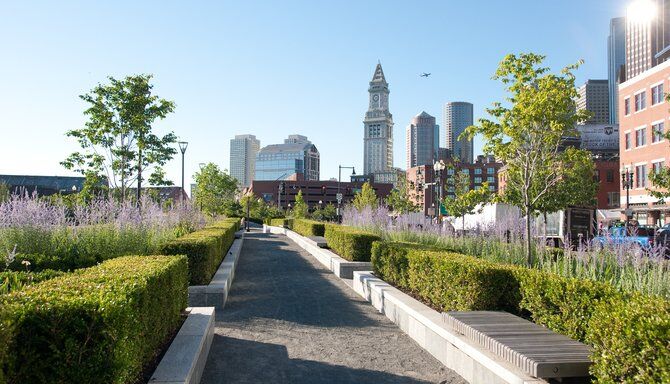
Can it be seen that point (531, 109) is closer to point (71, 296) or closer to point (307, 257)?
point (71, 296)

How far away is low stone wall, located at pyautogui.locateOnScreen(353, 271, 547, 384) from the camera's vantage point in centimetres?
464

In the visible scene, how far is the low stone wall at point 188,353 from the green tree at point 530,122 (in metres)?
7.32

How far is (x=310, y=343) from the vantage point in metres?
7.09

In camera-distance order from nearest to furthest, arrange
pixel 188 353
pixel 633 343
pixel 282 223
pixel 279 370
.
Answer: pixel 633 343 → pixel 188 353 → pixel 279 370 → pixel 282 223

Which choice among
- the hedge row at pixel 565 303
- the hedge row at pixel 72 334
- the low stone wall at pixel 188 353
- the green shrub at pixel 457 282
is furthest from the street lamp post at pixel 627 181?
the hedge row at pixel 72 334

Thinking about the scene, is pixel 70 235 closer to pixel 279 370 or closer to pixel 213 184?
pixel 279 370

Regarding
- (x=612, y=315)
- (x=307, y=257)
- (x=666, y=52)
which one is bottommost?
(x=307, y=257)

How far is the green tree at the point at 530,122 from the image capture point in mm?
10844

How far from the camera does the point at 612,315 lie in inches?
155

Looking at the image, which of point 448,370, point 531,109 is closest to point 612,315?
point 448,370

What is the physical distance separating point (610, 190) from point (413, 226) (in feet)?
216

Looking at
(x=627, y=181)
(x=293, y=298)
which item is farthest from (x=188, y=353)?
(x=627, y=181)

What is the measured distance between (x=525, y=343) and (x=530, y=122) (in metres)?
7.27

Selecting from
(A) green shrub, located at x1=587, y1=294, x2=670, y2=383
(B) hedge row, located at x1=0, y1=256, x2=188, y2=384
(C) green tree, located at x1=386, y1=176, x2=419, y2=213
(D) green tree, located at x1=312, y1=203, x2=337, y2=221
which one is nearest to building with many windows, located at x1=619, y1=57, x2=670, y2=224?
(C) green tree, located at x1=386, y1=176, x2=419, y2=213
